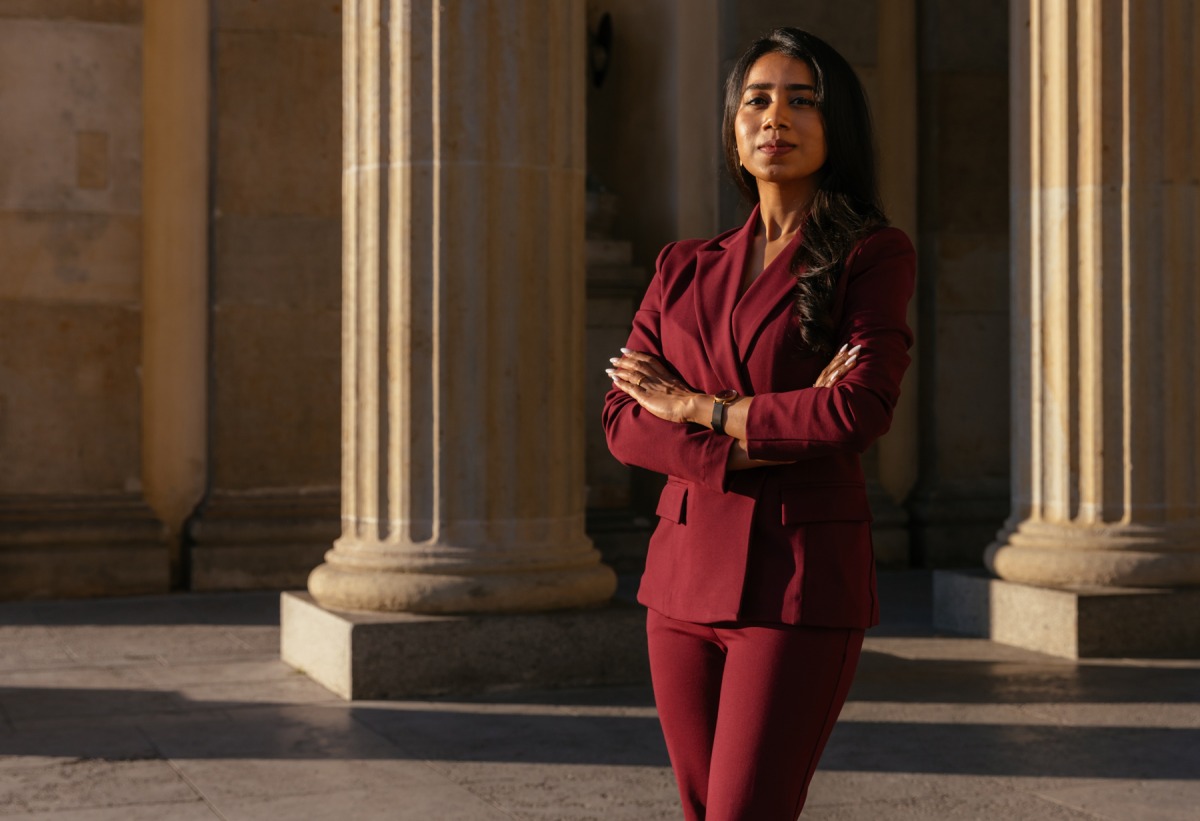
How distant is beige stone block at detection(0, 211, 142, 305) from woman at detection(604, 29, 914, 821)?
31.6ft

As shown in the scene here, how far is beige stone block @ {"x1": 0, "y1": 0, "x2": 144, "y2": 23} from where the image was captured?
38.8 feet

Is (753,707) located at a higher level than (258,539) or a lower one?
higher

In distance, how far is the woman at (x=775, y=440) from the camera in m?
2.81

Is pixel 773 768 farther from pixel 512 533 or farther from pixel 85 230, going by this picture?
pixel 85 230

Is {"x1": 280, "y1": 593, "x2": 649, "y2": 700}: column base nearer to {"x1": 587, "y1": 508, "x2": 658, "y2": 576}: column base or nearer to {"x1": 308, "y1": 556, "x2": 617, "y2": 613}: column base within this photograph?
{"x1": 308, "y1": 556, "x2": 617, "y2": 613}: column base

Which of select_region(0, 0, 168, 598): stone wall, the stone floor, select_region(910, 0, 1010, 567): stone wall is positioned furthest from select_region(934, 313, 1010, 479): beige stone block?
select_region(0, 0, 168, 598): stone wall

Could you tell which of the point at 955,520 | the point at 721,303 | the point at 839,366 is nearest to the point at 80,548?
the point at 955,520

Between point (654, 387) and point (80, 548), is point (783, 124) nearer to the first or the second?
point (654, 387)

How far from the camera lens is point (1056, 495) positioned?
31.2 feet

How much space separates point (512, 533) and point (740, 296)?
5.16 metres

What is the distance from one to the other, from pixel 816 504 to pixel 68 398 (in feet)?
32.6

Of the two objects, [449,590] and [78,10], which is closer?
[449,590]

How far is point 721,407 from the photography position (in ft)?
9.62

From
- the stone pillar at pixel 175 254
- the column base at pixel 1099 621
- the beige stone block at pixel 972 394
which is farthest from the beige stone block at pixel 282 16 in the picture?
the column base at pixel 1099 621
